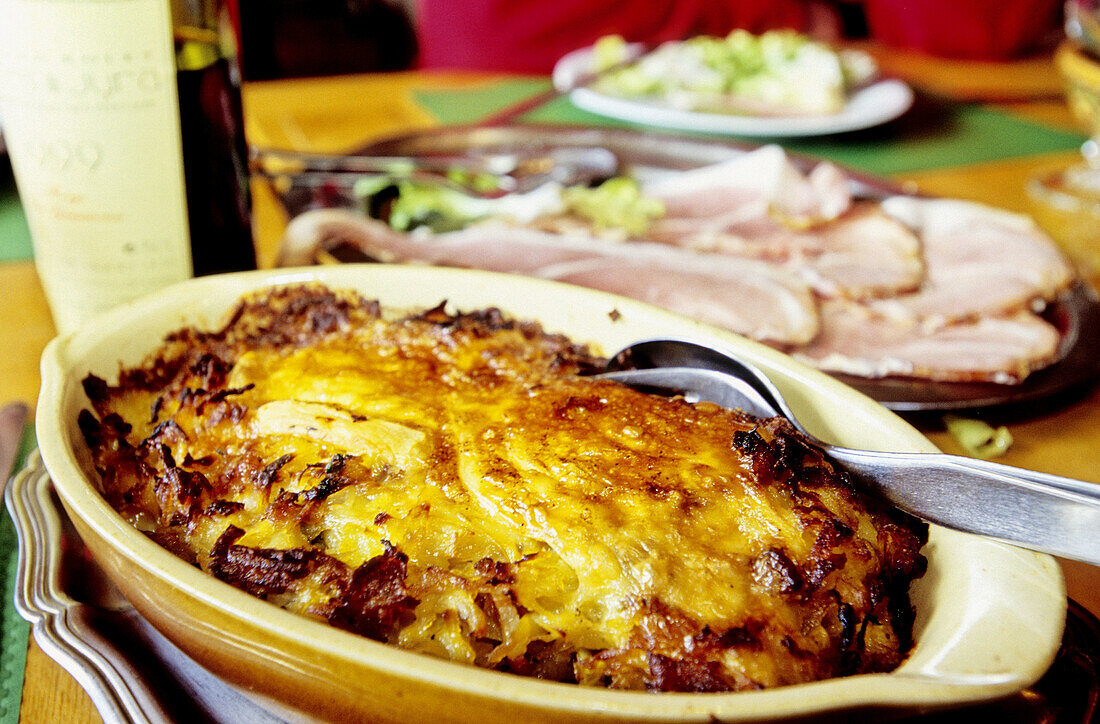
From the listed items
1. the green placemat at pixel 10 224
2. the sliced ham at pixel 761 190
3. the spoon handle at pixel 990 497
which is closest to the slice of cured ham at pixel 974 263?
the sliced ham at pixel 761 190

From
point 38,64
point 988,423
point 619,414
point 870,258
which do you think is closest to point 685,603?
point 619,414

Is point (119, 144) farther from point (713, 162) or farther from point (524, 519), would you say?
point (713, 162)

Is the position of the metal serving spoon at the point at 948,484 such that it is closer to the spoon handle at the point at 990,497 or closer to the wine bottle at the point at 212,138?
the spoon handle at the point at 990,497

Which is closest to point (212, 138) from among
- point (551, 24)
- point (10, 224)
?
point (10, 224)

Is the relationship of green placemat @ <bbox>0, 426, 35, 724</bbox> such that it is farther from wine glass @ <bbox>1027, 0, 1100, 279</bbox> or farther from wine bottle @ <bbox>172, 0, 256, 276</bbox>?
wine glass @ <bbox>1027, 0, 1100, 279</bbox>

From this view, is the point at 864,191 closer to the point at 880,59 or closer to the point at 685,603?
the point at 685,603

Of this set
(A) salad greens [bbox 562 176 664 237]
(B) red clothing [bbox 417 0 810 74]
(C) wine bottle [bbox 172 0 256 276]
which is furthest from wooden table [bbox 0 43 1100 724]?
(B) red clothing [bbox 417 0 810 74]
